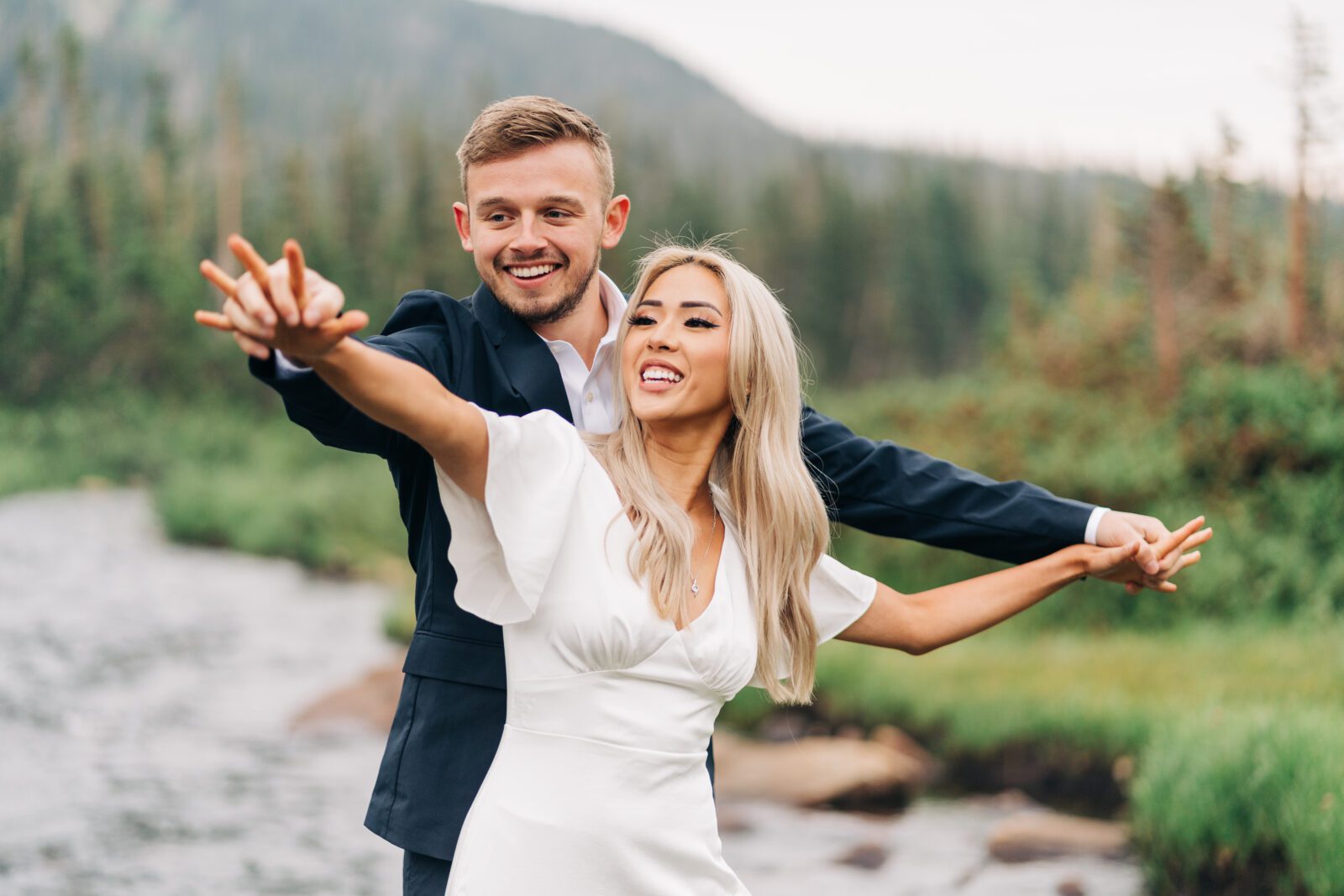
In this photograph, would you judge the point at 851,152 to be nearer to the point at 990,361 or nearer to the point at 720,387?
the point at 990,361

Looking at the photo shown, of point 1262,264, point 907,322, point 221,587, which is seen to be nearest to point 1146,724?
point 221,587

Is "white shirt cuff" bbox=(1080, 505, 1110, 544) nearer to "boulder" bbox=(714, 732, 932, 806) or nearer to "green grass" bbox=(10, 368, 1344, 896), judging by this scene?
"green grass" bbox=(10, 368, 1344, 896)

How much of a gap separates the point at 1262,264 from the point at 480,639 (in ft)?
67.7

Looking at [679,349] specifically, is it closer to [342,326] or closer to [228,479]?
[342,326]

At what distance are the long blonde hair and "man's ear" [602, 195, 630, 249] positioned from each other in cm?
30

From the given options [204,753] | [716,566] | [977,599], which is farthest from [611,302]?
[204,753]

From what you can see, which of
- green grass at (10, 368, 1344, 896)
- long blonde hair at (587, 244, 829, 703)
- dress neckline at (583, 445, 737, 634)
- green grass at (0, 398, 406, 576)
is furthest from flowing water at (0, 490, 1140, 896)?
dress neckline at (583, 445, 737, 634)

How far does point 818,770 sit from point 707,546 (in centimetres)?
729

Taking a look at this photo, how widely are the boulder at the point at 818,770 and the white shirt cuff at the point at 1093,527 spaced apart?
6615 millimetres

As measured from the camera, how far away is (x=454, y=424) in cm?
182

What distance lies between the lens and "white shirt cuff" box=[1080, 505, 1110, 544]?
8.56 ft

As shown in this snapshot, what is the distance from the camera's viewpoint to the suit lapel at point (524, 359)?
228 centimetres

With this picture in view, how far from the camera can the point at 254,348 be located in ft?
5.46

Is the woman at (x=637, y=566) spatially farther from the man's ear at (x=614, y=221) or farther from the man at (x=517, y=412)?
the man's ear at (x=614, y=221)
